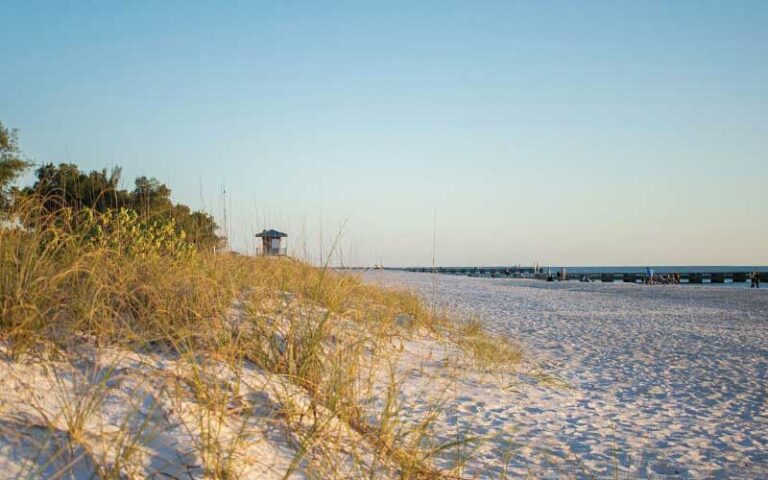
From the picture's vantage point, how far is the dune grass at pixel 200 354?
8.46 feet

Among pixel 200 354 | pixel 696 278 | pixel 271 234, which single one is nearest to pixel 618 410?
pixel 200 354

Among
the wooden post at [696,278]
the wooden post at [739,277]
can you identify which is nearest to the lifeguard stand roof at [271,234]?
the wooden post at [696,278]

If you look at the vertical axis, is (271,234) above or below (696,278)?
above

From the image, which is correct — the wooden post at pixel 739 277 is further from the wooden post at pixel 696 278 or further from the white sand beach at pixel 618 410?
the white sand beach at pixel 618 410

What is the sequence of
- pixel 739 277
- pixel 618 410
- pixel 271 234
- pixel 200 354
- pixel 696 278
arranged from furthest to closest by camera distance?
pixel 739 277 < pixel 696 278 < pixel 271 234 < pixel 618 410 < pixel 200 354

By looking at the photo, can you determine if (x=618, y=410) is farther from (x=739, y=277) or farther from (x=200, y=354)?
(x=739, y=277)

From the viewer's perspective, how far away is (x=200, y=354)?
12.0 ft

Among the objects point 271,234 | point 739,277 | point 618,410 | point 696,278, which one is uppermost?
point 271,234

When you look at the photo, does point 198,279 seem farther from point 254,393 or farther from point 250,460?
point 250,460

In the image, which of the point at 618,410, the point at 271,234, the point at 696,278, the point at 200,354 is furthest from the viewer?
the point at 696,278

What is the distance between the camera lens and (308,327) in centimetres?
421

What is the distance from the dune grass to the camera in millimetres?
2578

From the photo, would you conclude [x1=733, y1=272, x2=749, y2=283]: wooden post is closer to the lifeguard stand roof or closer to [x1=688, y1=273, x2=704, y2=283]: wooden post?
[x1=688, y1=273, x2=704, y2=283]: wooden post

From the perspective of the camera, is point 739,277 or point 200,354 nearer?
point 200,354
